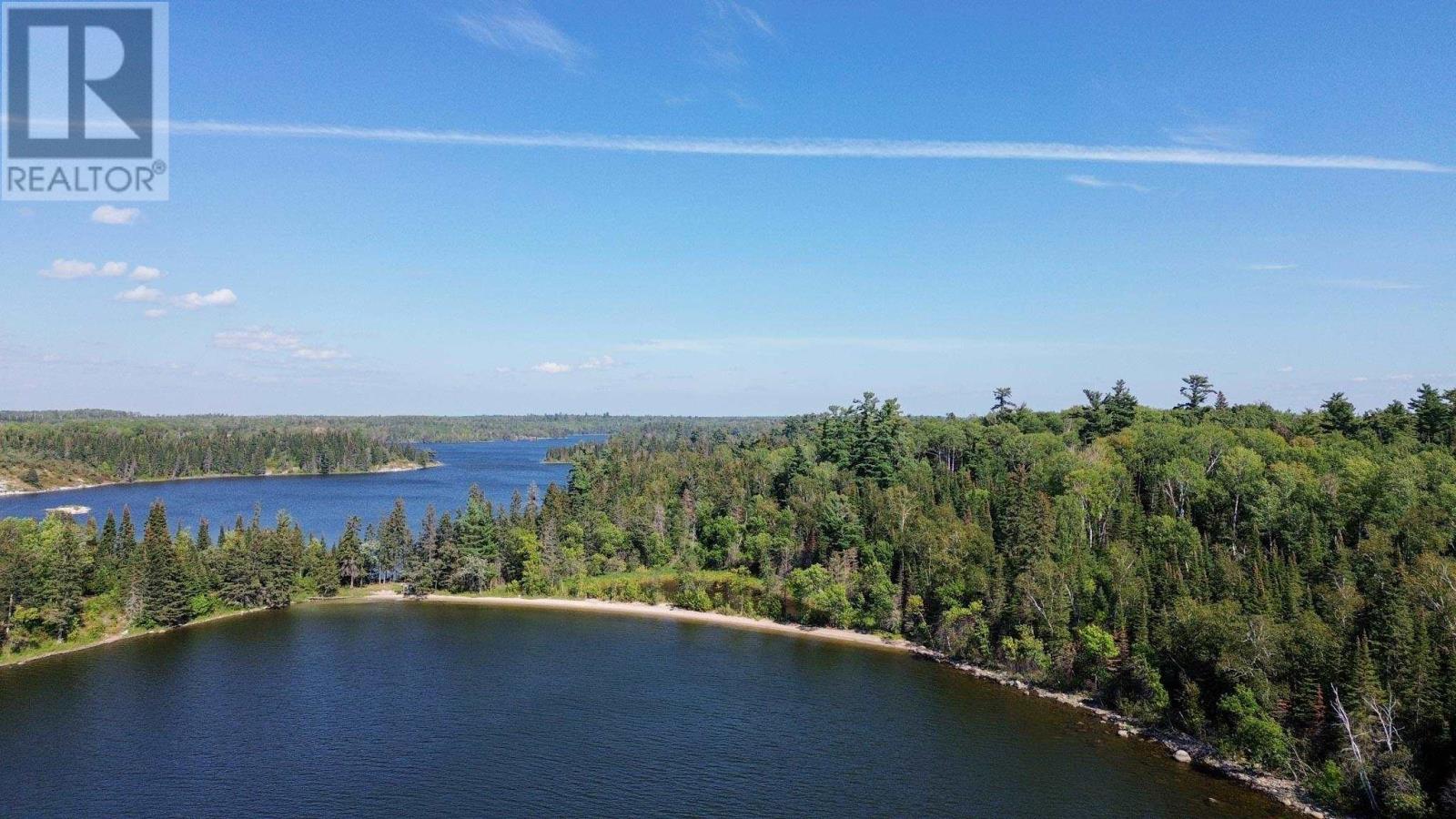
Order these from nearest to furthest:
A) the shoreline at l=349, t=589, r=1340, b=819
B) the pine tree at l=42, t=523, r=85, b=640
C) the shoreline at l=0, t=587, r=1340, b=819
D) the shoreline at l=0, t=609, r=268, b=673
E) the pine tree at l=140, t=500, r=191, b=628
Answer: the shoreline at l=349, t=589, r=1340, b=819
the shoreline at l=0, t=587, r=1340, b=819
the shoreline at l=0, t=609, r=268, b=673
the pine tree at l=42, t=523, r=85, b=640
the pine tree at l=140, t=500, r=191, b=628

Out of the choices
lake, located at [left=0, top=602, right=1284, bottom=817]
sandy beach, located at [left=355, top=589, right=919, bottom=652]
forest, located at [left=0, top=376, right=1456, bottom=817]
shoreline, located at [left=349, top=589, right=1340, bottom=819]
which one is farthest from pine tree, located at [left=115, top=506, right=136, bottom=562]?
sandy beach, located at [left=355, top=589, right=919, bottom=652]

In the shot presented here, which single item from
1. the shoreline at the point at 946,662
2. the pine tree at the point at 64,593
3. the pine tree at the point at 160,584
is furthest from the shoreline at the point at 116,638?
the shoreline at the point at 946,662

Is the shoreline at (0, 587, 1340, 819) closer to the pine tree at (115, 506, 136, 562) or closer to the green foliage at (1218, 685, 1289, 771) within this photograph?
the green foliage at (1218, 685, 1289, 771)

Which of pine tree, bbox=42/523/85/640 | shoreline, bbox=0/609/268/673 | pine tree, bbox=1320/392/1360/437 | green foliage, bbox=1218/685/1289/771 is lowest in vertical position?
shoreline, bbox=0/609/268/673

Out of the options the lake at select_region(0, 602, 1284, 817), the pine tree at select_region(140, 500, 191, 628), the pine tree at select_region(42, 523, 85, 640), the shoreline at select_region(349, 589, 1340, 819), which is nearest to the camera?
the lake at select_region(0, 602, 1284, 817)

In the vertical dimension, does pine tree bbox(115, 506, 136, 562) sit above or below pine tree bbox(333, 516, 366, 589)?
above

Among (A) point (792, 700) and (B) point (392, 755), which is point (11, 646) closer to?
(B) point (392, 755)

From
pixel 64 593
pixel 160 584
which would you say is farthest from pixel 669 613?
pixel 64 593
